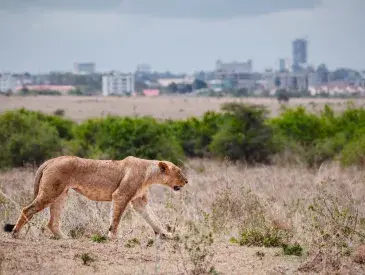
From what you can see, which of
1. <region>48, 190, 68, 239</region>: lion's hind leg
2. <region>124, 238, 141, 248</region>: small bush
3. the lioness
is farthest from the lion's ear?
<region>48, 190, 68, 239</region>: lion's hind leg

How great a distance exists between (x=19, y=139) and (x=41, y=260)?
2453 cm

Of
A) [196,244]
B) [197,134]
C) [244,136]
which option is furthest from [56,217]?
[197,134]

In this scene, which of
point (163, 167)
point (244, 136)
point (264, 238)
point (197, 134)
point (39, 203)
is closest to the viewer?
point (39, 203)

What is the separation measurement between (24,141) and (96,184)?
2246cm

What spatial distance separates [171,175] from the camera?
12.6 m

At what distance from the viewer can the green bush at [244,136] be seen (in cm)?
3772

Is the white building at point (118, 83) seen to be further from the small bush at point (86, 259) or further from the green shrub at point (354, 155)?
the small bush at point (86, 259)

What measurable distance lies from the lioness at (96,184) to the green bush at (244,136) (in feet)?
80.4

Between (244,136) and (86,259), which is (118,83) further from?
(86,259)

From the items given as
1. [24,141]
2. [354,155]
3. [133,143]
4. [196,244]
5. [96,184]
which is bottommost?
[354,155]

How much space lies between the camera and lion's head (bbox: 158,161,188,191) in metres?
12.5

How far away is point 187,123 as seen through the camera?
43875mm

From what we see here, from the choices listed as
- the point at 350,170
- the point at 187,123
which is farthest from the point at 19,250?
the point at 187,123

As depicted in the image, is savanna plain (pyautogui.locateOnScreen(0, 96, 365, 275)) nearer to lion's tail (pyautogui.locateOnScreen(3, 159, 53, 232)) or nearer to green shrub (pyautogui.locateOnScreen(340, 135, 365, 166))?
lion's tail (pyautogui.locateOnScreen(3, 159, 53, 232))
